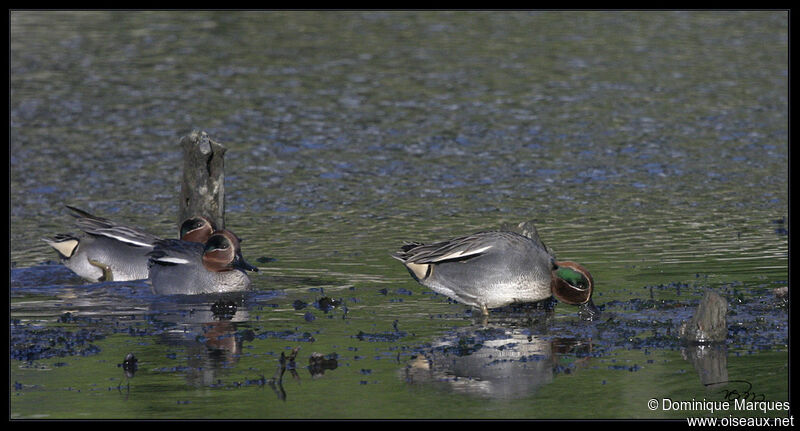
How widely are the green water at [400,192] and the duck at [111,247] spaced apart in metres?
0.45

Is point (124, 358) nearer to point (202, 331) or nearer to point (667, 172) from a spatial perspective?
point (202, 331)

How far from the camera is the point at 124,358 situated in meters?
10.8

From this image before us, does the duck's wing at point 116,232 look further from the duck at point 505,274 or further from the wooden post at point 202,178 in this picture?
the duck at point 505,274

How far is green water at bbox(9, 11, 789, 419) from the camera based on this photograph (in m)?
10.1

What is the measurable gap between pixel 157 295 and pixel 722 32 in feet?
78.6

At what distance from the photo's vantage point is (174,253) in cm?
1373

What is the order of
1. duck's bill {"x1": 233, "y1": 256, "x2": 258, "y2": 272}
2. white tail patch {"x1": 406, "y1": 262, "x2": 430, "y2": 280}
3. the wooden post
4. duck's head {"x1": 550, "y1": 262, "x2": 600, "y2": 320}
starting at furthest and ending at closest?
the wooden post
duck's bill {"x1": 233, "y1": 256, "x2": 258, "y2": 272}
white tail patch {"x1": 406, "y1": 262, "x2": 430, "y2": 280}
duck's head {"x1": 550, "y1": 262, "x2": 600, "y2": 320}

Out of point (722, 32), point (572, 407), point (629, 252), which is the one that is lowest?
point (572, 407)

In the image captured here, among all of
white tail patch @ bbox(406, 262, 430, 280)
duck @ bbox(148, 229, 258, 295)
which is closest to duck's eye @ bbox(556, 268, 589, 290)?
white tail patch @ bbox(406, 262, 430, 280)

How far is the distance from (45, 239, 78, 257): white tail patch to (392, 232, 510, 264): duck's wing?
4.09 meters

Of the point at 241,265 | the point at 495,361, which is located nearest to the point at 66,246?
the point at 241,265

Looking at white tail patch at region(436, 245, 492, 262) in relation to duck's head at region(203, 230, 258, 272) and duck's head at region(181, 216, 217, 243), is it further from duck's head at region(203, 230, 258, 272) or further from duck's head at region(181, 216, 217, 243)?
duck's head at region(181, 216, 217, 243)
